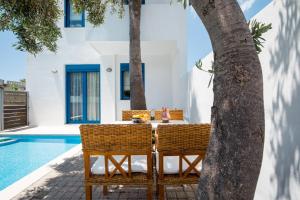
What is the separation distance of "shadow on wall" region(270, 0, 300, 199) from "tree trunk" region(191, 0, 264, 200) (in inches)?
38.2

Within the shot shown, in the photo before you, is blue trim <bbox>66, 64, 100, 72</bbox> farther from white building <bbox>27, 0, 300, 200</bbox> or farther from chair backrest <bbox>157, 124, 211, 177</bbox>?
chair backrest <bbox>157, 124, 211, 177</bbox>

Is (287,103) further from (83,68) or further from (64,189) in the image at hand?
(83,68)

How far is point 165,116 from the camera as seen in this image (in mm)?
5781

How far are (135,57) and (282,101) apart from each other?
6.97 meters

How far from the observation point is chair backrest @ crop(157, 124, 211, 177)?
307cm

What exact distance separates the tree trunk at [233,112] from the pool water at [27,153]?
5053 mm

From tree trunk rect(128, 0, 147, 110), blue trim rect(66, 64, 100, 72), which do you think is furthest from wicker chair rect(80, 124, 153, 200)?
blue trim rect(66, 64, 100, 72)

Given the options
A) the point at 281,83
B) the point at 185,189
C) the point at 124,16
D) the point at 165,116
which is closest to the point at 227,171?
the point at 281,83

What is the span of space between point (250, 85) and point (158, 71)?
11.7 m

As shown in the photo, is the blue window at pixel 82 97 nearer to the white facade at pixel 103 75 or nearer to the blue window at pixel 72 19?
the white facade at pixel 103 75

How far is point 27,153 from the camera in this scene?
336 inches

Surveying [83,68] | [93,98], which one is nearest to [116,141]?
[83,68]

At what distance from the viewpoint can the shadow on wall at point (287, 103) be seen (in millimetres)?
2170

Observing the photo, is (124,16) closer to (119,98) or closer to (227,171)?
(119,98)
